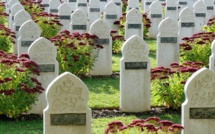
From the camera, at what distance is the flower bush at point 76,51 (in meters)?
12.9

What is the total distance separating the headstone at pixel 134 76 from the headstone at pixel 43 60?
4.00 ft

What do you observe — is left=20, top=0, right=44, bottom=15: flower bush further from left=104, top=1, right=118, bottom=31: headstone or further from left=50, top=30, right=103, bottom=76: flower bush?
left=50, top=30, right=103, bottom=76: flower bush

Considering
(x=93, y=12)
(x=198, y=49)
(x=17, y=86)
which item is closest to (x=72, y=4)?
(x=93, y=12)

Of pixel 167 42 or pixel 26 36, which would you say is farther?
pixel 167 42

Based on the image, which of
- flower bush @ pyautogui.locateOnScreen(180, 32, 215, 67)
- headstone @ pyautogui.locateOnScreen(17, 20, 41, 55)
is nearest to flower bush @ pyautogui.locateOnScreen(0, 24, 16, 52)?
headstone @ pyautogui.locateOnScreen(17, 20, 41, 55)

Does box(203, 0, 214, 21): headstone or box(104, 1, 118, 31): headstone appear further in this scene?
box(203, 0, 214, 21): headstone

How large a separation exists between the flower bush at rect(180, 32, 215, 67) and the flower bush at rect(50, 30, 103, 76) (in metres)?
2.00

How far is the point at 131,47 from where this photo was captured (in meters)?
10.3

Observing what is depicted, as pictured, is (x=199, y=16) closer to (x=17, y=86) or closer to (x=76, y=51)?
(x=76, y=51)

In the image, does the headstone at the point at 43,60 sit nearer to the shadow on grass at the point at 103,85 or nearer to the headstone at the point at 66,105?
the shadow on grass at the point at 103,85

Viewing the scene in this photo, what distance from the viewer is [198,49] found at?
13.5 meters

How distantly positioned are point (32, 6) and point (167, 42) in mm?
9377

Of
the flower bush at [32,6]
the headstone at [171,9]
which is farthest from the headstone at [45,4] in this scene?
the headstone at [171,9]

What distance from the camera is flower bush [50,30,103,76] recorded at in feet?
42.4
